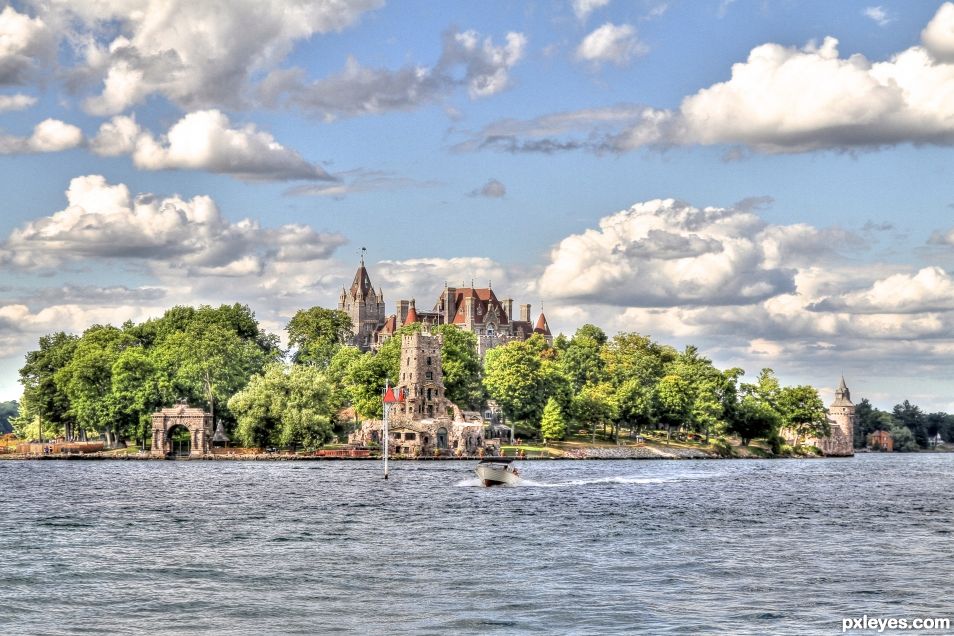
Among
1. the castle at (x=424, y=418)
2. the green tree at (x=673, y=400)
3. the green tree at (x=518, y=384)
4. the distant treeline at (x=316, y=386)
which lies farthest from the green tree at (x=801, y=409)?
the castle at (x=424, y=418)

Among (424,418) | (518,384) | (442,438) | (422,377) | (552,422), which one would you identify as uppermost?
(422,377)

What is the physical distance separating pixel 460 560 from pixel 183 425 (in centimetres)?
9452

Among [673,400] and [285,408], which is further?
[673,400]

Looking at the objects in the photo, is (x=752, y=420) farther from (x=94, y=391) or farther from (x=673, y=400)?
(x=94, y=391)

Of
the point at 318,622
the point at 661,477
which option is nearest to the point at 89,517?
the point at 318,622

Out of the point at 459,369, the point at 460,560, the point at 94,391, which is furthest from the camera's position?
the point at 459,369

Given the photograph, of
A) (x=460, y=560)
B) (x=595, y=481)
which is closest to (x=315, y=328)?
(x=595, y=481)

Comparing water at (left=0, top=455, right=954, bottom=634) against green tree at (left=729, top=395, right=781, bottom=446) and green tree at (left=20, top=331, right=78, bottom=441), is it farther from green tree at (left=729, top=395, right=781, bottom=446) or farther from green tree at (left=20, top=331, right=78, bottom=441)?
green tree at (left=729, top=395, right=781, bottom=446)

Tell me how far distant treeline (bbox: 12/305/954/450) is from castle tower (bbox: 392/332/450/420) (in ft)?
11.1

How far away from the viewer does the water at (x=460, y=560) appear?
31469 mm

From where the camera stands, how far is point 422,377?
470 feet

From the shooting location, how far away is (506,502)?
69250 millimetres

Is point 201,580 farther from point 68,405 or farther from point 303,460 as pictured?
point 68,405

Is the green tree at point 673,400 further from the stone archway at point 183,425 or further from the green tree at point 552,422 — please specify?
the stone archway at point 183,425
